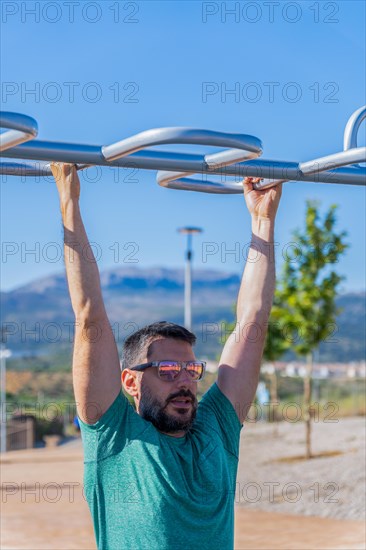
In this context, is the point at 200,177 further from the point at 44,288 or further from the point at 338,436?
the point at 44,288

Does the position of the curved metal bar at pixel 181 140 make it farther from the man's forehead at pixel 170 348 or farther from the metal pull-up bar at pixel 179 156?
the man's forehead at pixel 170 348

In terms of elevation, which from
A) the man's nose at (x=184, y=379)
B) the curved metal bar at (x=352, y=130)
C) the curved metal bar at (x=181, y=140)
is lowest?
the man's nose at (x=184, y=379)

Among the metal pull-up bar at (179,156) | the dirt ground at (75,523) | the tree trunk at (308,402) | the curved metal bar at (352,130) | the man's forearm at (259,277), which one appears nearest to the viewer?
the metal pull-up bar at (179,156)

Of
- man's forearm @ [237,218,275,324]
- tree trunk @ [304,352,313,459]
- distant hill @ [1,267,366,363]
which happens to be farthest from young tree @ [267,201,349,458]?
distant hill @ [1,267,366,363]

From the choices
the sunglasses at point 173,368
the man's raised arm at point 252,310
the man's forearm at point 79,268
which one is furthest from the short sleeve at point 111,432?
the man's raised arm at point 252,310

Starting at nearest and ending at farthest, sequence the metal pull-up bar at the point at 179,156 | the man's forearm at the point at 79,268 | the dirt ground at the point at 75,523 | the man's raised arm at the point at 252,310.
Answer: the metal pull-up bar at the point at 179,156, the man's forearm at the point at 79,268, the man's raised arm at the point at 252,310, the dirt ground at the point at 75,523

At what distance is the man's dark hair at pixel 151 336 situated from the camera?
333 centimetres

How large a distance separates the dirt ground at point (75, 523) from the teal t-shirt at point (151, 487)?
774cm

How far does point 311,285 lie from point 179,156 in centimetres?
1517

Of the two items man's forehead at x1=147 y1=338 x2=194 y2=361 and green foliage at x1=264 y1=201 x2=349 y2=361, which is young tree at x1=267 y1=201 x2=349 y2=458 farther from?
man's forehead at x1=147 y1=338 x2=194 y2=361

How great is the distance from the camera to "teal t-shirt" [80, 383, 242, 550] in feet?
9.83

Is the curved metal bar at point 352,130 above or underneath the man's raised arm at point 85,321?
above

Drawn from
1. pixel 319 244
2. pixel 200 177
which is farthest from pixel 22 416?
pixel 200 177

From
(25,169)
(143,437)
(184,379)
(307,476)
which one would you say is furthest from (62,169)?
(307,476)
